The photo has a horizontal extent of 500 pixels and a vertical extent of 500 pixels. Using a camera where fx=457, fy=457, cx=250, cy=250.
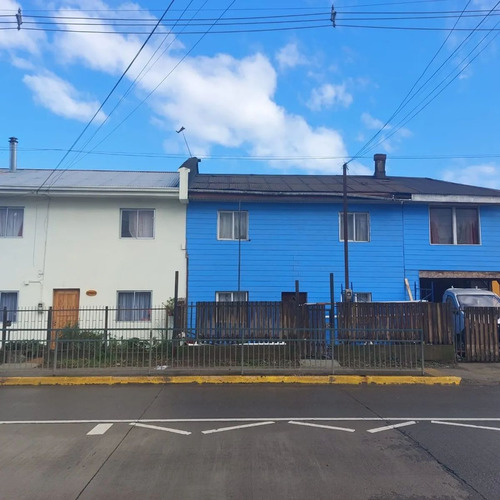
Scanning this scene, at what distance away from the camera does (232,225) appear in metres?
16.4

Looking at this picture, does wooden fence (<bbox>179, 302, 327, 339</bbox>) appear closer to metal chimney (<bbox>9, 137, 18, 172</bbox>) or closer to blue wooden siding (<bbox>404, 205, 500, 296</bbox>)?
blue wooden siding (<bbox>404, 205, 500, 296</bbox>)

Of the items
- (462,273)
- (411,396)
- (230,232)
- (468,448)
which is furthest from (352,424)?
(462,273)

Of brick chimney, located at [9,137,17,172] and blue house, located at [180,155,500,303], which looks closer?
blue house, located at [180,155,500,303]

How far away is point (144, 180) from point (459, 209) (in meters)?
12.1

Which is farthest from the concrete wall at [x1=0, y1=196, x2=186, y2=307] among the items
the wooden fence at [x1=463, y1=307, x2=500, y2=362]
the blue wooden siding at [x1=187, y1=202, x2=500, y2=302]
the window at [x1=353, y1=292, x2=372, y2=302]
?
the wooden fence at [x1=463, y1=307, x2=500, y2=362]

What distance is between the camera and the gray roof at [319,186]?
52.4 ft

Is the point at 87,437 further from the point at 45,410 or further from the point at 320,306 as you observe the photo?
the point at 320,306

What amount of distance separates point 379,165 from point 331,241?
7.20 metres

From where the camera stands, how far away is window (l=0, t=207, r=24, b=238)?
15938 mm

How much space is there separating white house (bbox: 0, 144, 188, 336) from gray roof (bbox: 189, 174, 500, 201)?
5.78ft

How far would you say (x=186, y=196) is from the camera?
15.5m

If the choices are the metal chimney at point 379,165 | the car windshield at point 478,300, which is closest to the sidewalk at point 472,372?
the car windshield at point 478,300

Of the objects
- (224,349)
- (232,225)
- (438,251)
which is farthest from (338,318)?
(438,251)

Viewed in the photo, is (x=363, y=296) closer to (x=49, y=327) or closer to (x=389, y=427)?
(x=389, y=427)
